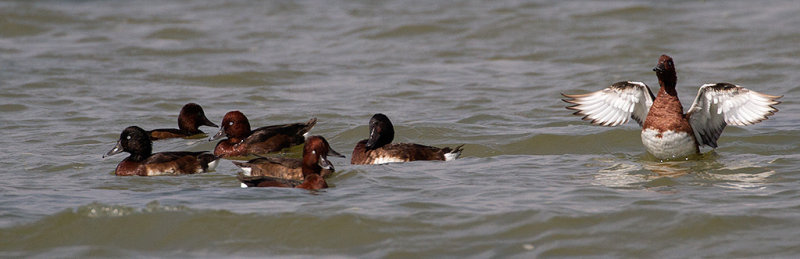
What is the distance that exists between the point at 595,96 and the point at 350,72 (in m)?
6.71

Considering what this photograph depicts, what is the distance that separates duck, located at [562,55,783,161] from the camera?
9.88 meters

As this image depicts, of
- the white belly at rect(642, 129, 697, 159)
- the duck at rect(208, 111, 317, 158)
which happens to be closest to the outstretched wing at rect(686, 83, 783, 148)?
the white belly at rect(642, 129, 697, 159)

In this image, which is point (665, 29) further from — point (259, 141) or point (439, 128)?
point (259, 141)

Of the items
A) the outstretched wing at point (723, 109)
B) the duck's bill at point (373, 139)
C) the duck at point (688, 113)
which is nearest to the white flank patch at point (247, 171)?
the duck's bill at point (373, 139)

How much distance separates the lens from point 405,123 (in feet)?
41.3

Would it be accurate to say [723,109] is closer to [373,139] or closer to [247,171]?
[373,139]

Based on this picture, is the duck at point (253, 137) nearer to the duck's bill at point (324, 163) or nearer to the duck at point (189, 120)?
the duck at point (189, 120)

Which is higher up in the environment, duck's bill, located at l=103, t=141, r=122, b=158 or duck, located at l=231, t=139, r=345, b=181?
duck's bill, located at l=103, t=141, r=122, b=158

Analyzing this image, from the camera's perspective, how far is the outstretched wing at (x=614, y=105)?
34.2 ft

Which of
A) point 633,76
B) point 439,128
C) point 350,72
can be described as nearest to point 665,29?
point 633,76

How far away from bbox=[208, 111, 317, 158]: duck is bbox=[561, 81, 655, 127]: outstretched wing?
122 inches

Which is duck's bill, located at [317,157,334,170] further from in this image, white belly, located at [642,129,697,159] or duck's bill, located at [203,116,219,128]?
duck's bill, located at [203,116,219,128]

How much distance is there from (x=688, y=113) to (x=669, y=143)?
0.43m

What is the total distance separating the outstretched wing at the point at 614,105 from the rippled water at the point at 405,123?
40 cm
